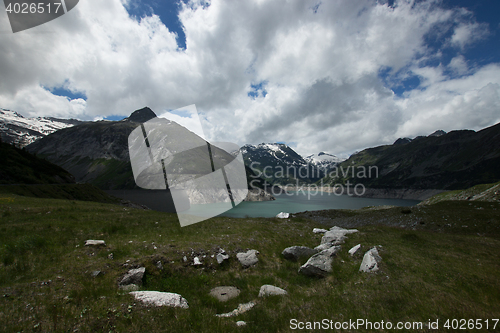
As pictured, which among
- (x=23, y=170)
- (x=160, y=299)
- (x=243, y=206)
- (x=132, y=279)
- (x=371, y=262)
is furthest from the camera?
(x=243, y=206)

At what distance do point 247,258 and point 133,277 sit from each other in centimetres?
726

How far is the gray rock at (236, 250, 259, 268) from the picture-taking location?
13924 millimetres

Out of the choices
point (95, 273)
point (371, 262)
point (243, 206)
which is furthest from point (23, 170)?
point (243, 206)

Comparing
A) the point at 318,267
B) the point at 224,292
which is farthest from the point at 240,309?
the point at 318,267

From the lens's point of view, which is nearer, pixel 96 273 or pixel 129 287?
pixel 129 287

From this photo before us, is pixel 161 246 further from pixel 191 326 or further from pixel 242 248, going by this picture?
pixel 191 326

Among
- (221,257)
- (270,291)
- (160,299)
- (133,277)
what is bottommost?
(270,291)

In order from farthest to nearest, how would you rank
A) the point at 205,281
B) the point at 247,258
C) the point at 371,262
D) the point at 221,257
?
the point at 247,258 → the point at 221,257 → the point at 371,262 → the point at 205,281

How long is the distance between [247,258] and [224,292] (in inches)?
162

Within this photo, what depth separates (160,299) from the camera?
26.1 feet

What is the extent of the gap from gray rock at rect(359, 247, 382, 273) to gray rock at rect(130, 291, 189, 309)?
33.2 ft

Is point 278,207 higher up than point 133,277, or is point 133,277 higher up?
point 133,277

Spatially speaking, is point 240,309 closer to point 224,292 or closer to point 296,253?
point 224,292

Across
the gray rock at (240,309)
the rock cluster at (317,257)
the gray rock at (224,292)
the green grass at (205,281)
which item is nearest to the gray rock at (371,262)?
the green grass at (205,281)
